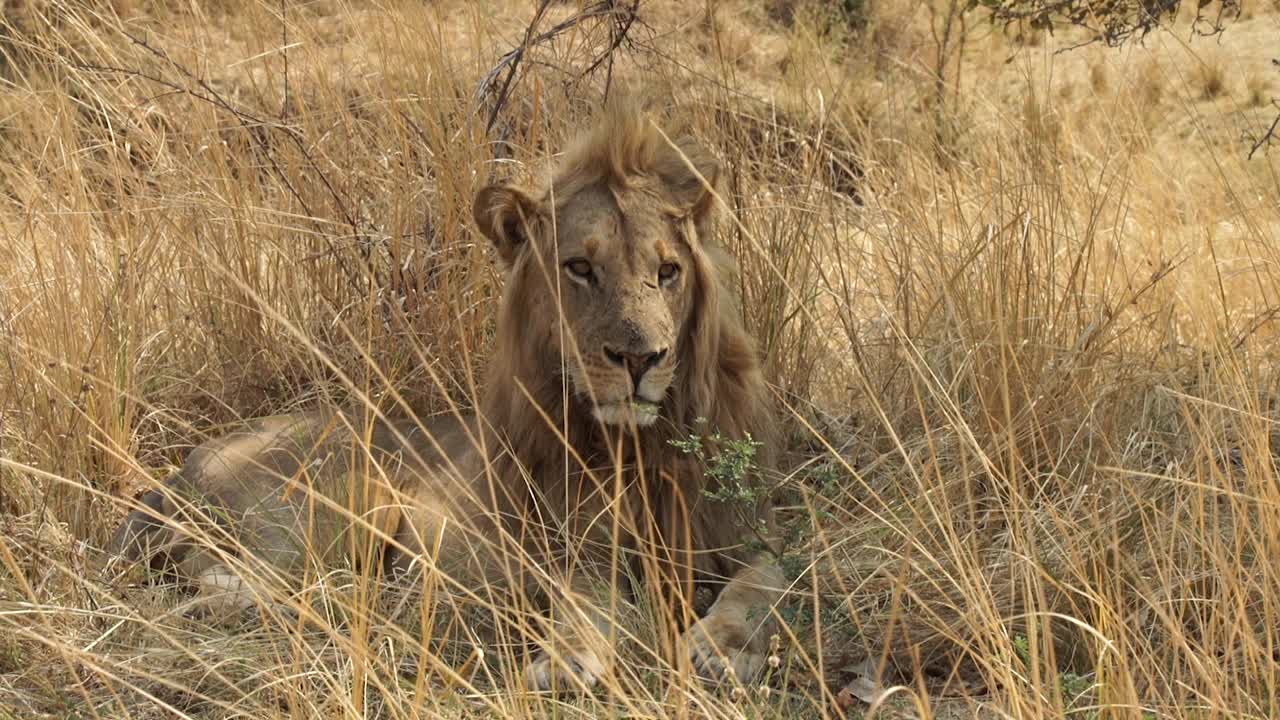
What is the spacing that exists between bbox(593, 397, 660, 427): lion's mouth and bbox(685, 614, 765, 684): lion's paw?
0.47m

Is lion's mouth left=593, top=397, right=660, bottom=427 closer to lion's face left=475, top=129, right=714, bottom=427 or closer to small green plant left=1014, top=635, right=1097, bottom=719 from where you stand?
lion's face left=475, top=129, right=714, bottom=427

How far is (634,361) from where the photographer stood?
10.7ft

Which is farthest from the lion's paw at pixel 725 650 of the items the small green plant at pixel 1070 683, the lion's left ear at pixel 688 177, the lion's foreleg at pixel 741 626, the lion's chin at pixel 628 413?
the lion's left ear at pixel 688 177

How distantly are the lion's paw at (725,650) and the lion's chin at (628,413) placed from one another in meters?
0.47

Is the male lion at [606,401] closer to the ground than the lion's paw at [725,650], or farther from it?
farther from it

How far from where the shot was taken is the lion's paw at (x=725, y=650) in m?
3.10

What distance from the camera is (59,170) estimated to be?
16.8 feet

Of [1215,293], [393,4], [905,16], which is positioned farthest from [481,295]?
[905,16]

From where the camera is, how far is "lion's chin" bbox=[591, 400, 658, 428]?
3.25 metres

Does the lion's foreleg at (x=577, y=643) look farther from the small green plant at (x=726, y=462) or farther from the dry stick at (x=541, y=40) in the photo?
the dry stick at (x=541, y=40)

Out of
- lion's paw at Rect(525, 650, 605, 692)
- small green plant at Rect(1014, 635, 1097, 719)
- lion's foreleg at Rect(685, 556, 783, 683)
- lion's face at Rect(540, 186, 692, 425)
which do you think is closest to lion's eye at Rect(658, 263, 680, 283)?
lion's face at Rect(540, 186, 692, 425)

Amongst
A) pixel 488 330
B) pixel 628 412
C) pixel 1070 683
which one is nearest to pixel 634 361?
pixel 628 412

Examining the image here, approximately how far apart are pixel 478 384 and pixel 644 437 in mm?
1150

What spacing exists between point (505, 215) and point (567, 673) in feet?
4.08
